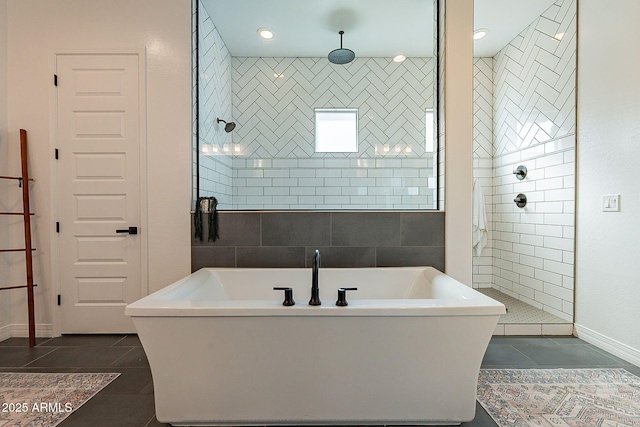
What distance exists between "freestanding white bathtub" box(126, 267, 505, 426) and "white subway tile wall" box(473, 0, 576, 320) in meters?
1.96

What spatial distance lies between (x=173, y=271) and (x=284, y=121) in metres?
2.07

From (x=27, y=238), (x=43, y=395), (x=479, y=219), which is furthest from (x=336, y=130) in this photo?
(x=43, y=395)

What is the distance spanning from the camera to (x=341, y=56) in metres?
3.58

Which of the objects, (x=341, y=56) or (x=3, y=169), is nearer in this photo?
(x=3, y=169)

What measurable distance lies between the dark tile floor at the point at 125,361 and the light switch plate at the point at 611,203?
40.2 inches

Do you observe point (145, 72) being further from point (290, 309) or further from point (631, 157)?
point (631, 157)

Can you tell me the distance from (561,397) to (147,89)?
11.3 feet

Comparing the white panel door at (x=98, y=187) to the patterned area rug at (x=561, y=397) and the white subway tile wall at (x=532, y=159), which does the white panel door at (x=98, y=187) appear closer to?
the patterned area rug at (x=561, y=397)

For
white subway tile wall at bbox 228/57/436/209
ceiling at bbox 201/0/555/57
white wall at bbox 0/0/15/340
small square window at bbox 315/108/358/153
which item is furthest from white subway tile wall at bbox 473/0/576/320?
white wall at bbox 0/0/15/340

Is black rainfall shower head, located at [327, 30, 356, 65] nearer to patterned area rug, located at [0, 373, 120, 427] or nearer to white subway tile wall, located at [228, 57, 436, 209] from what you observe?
white subway tile wall, located at [228, 57, 436, 209]

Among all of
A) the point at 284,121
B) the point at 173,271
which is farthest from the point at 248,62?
the point at 173,271

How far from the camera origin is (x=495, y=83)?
156 inches

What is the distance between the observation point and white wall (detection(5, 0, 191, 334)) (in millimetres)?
2635

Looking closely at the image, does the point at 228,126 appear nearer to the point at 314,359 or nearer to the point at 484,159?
the point at 314,359
